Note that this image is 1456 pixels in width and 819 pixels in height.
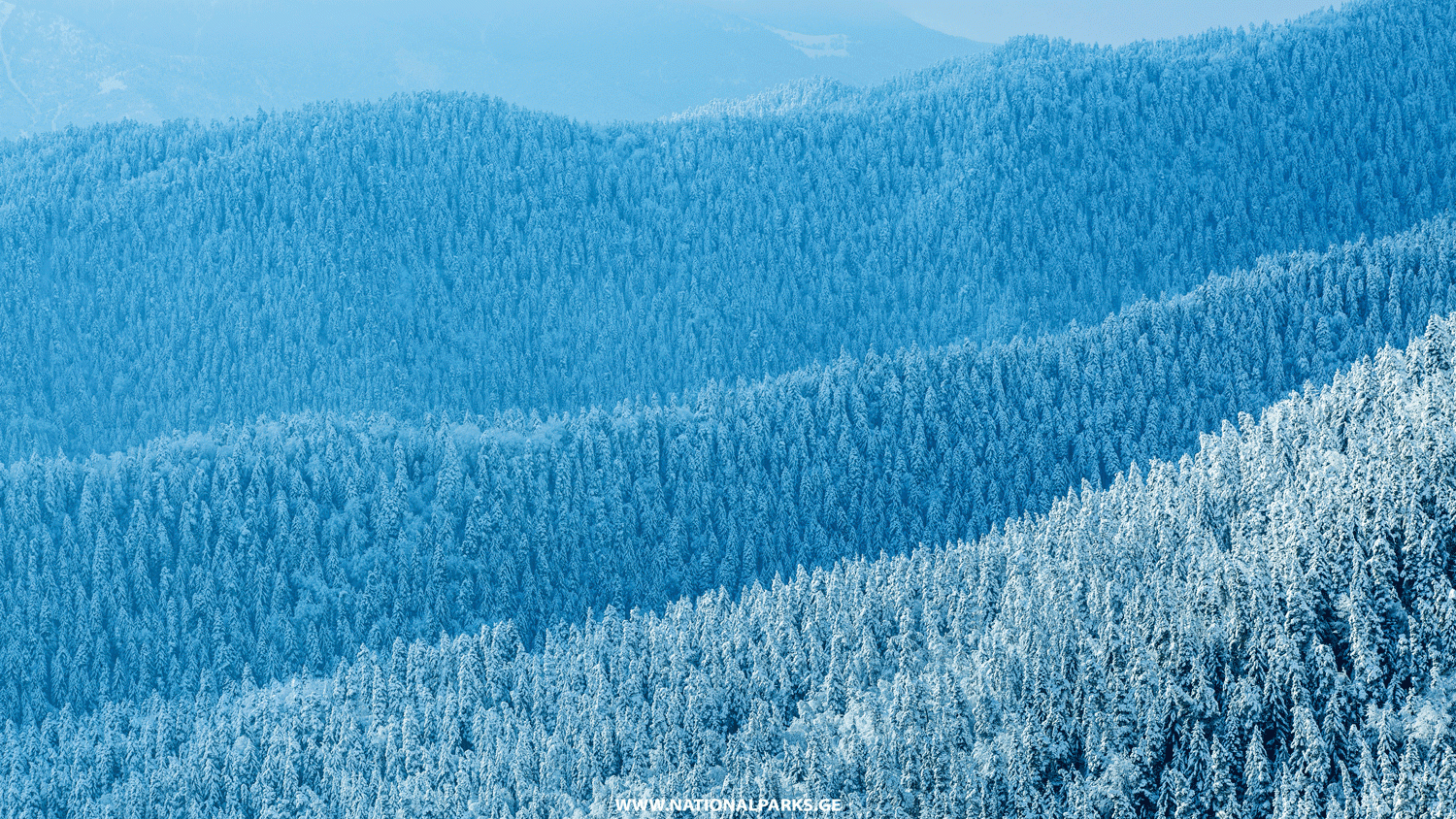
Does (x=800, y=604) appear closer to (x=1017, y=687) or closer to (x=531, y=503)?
(x=1017, y=687)

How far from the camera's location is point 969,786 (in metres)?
85.2

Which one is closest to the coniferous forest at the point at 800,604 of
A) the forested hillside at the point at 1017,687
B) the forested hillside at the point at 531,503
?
the forested hillside at the point at 1017,687

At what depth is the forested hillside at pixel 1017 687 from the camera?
81.1 m

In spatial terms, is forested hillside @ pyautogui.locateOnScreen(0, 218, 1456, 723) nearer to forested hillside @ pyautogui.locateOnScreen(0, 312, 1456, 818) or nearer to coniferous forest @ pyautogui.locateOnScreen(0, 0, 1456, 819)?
coniferous forest @ pyautogui.locateOnScreen(0, 0, 1456, 819)

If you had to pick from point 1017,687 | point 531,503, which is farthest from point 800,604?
point 531,503

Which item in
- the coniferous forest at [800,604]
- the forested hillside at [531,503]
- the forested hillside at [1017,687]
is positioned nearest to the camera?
the forested hillside at [1017,687]

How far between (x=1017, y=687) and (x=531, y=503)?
341 ft

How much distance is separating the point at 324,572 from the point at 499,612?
2250 centimetres

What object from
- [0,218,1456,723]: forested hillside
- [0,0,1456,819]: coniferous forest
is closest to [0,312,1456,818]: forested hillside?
[0,0,1456,819]: coniferous forest

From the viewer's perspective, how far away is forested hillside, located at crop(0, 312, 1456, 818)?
81062 millimetres

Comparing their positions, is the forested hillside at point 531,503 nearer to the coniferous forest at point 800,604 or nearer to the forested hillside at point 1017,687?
the coniferous forest at point 800,604

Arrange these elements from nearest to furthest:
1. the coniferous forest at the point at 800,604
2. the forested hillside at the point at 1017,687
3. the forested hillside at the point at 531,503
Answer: the forested hillside at the point at 1017,687 → the coniferous forest at the point at 800,604 → the forested hillside at the point at 531,503

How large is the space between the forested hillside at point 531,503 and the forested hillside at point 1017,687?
34412 mm

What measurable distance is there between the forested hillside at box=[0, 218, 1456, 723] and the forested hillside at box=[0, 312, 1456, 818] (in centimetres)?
3441
